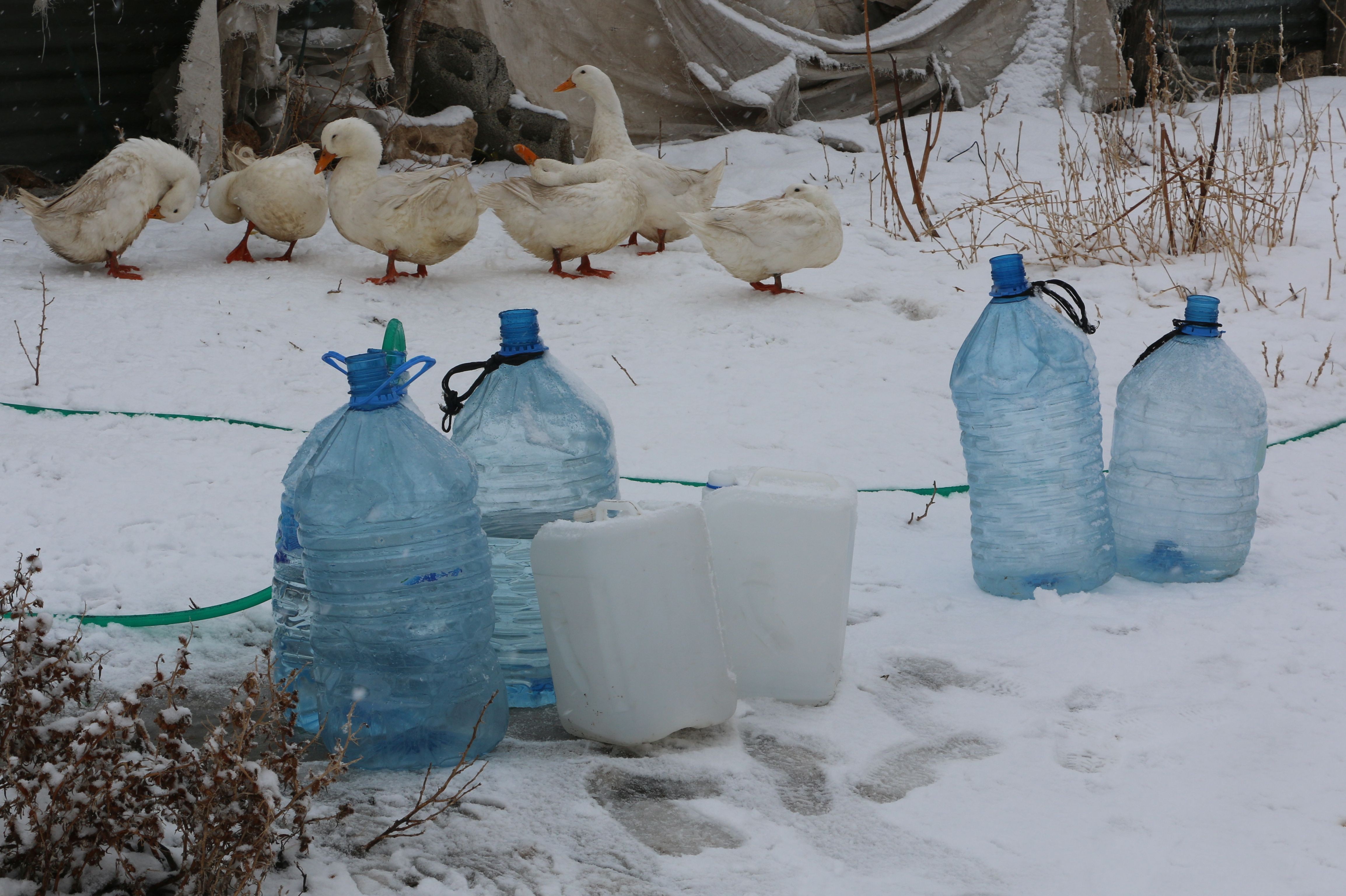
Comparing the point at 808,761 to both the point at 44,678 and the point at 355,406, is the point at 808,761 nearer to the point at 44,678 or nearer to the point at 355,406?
the point at 355,406

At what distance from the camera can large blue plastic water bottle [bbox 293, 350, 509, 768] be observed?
1.91 m

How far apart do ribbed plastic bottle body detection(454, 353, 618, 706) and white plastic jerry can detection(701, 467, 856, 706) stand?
28 centimetres

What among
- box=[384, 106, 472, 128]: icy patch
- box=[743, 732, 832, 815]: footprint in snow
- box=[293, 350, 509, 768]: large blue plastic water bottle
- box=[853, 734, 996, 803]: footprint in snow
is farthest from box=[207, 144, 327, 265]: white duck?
box=[853, 734, 996, 803]: footprint in snow

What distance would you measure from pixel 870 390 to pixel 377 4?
5.96 meters

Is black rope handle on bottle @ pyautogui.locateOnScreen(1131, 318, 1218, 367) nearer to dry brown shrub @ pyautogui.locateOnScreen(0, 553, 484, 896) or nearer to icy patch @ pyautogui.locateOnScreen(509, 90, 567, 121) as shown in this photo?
dry brown shrub @ pyautogui.locateOnScreen(0, 553, 484, 896)

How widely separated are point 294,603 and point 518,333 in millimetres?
665

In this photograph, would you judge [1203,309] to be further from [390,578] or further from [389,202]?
[389,202]

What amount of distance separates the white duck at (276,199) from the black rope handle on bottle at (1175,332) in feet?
14.5

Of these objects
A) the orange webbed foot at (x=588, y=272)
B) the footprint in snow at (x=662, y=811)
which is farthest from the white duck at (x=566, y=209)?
the footprint in snow at (x=662, y=811)

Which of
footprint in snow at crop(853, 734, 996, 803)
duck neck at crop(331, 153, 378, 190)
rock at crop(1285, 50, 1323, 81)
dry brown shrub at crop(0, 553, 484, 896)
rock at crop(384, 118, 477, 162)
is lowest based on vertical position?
footprint in snow at crop(853, 734, 996, 803)

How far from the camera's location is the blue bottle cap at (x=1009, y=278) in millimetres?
2668

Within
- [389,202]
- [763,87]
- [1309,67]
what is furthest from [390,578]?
[1309,67]

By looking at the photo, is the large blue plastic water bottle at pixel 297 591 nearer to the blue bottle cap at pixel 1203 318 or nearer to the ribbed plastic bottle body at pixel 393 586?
the ribbed plastic bottle body at pixel 393 586

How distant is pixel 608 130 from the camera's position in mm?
6867
